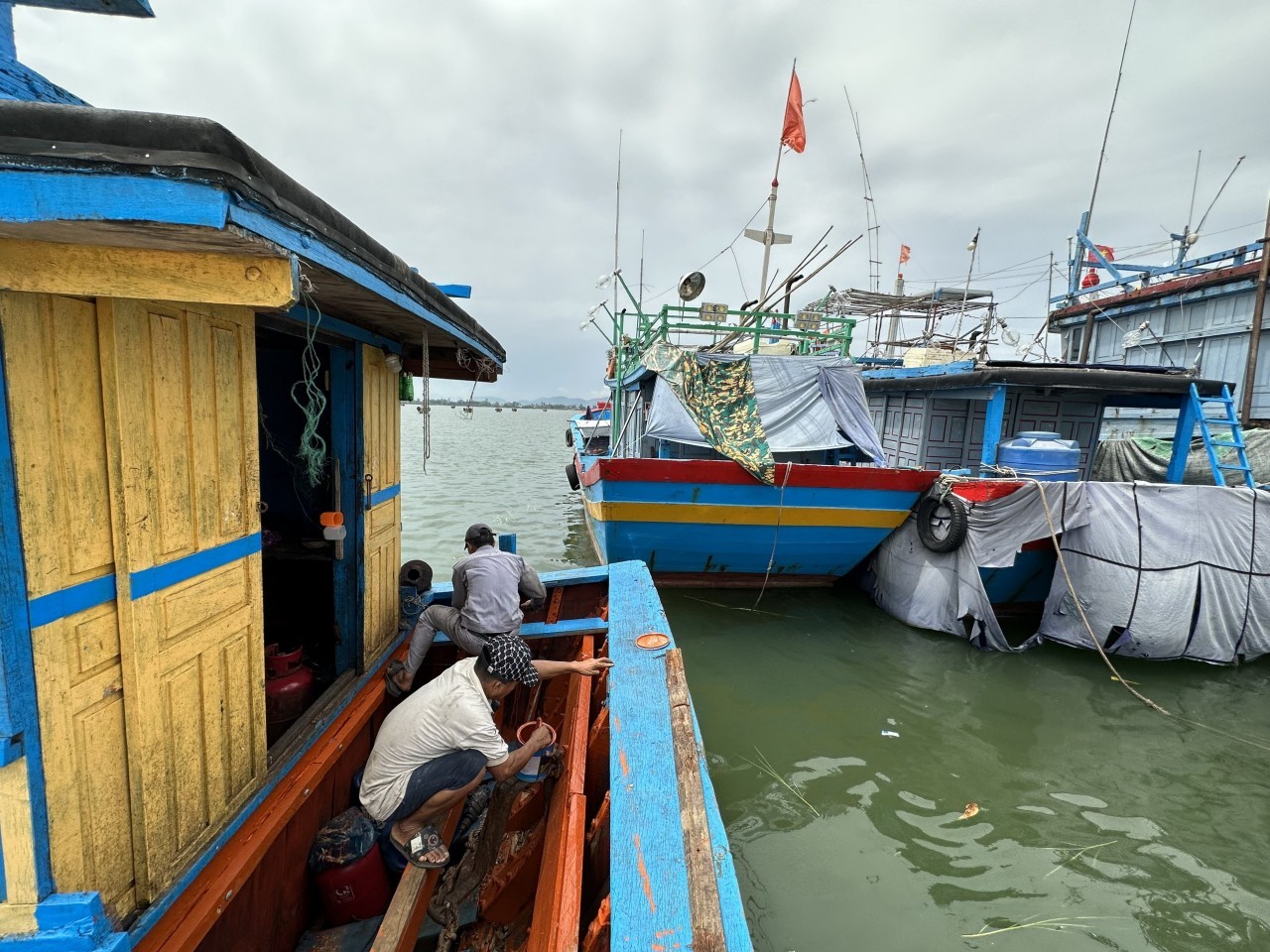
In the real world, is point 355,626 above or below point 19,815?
below

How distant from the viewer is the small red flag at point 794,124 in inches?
336

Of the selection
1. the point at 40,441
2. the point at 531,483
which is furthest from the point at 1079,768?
the point at 531,483

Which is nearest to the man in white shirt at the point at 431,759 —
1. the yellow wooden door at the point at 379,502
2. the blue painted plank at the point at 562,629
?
the yellow wooden door at the point at 379,502

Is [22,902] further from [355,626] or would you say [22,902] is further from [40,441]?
[355,626]

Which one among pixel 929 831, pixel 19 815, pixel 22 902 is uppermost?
pixel 19 815

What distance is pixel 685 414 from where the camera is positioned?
7570mm

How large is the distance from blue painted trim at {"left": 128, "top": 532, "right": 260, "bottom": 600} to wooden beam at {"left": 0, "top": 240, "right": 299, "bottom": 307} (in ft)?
2.86

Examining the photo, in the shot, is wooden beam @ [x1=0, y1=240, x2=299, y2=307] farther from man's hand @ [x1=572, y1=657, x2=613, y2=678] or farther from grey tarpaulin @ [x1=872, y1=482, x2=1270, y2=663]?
grey tarpaulin @ [x1=872, y1=482, x2=1270, y2=663]

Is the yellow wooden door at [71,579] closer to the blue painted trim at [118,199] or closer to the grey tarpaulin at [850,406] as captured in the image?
the blue painted trim at [118,199]

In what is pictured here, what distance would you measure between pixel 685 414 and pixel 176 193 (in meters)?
6.66

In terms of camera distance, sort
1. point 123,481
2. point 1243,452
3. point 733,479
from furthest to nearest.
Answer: point 1243,452 → point 733,479 → point 123,481

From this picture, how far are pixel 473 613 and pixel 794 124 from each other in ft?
28.9

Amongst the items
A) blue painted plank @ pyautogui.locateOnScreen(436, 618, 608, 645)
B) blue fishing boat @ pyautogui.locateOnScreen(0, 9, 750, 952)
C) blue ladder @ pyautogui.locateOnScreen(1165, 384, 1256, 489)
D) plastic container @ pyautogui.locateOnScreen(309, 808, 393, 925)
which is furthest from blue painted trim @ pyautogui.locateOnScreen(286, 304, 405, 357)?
blue ladder @ pyautogui.locateOnScreen(1165, 384, 1256, 489)

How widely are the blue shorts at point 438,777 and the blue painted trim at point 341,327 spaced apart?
6.80 ft
